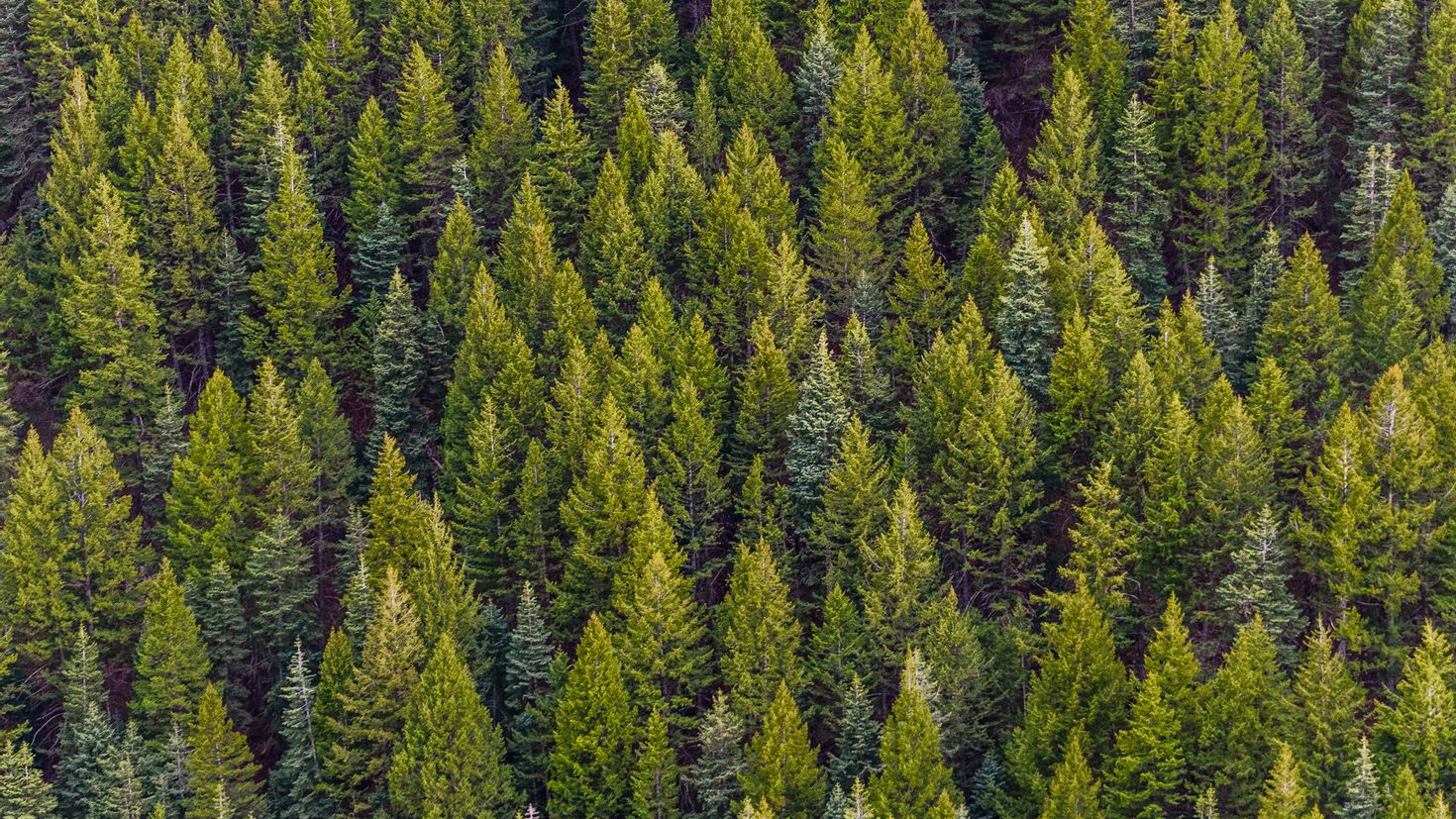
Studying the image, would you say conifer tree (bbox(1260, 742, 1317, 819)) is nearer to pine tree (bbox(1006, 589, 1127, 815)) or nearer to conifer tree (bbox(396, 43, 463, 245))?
pine tree (bbox(1006, 589, 1127, 815))

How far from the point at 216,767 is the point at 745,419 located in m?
27.8

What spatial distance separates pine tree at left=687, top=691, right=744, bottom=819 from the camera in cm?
7731

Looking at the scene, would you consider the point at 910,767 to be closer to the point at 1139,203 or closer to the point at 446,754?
the point at 446,754

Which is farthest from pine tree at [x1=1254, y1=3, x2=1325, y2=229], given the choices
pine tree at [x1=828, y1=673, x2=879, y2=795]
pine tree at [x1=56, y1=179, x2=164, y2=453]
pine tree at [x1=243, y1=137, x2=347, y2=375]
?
pine tree at [x1=56, y1=179, x2=164, y2=453]

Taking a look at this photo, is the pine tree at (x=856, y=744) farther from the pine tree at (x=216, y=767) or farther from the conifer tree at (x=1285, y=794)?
the pine tree at (x=216, y=767)

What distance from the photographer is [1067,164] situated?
93875 millimetres

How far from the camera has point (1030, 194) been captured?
319 feet

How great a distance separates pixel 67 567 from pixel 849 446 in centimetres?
3650

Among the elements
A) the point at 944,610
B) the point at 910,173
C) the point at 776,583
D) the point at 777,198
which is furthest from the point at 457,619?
the point at 910,173

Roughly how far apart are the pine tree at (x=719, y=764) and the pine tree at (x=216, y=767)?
1967cm

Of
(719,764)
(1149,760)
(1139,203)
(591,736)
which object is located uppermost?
(1139,203)

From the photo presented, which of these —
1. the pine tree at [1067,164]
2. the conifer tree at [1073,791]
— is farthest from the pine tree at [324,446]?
the conifer tree at [1073,791]

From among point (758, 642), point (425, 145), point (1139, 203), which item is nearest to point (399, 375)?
point (425, 145)

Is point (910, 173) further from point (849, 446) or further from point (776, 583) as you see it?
point (776, 583)
